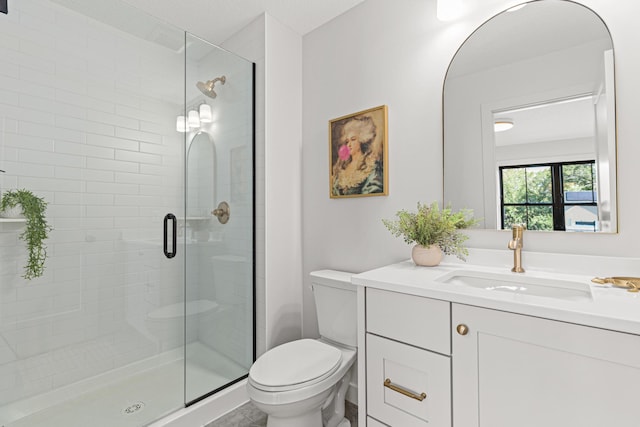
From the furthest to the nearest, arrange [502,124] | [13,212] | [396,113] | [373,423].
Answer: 1. [396,113]
2. [13,212]
3. [502,124]
4. [373,423]

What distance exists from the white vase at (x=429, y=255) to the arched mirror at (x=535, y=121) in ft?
0.82

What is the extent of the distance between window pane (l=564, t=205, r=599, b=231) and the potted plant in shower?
322 mm

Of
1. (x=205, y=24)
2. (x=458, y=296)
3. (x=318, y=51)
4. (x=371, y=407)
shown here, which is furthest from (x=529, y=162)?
(x=205, y=24)

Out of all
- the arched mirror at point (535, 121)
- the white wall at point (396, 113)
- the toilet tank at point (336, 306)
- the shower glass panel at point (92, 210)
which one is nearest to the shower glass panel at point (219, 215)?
the shower glass panel at point (92, 210)

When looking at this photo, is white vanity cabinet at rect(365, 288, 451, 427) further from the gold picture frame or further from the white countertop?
the gold picture frame

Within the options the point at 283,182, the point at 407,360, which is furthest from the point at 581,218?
the point at 283,182

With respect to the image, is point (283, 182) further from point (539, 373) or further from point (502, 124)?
point (539, 373)

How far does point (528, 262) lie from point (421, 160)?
25.9 inches

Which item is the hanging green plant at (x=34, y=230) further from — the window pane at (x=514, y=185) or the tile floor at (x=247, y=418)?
the window pane at (x=514, y=185)

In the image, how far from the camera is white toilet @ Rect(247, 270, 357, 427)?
50.7 inches

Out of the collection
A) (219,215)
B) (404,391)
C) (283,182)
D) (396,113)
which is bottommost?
(404,391)

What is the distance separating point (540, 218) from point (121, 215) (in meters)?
2.26

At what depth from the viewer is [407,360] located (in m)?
1.05

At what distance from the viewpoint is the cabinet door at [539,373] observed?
0.72m
